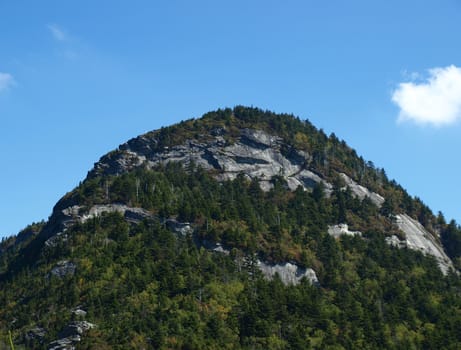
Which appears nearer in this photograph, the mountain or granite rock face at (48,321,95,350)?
granite rock face at (48,321,95,350)

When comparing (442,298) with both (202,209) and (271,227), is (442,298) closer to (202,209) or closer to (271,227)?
(271,227)

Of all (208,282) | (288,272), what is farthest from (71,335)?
(288,272)

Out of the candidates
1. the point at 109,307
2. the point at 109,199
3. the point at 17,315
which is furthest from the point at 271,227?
A: the point at 17,315

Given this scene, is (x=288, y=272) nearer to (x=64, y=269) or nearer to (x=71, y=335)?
(x=64, y=269)

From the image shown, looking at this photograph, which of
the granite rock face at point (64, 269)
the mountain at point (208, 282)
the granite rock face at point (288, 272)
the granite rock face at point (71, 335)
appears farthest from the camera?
the granite rock face at point (288, 272)

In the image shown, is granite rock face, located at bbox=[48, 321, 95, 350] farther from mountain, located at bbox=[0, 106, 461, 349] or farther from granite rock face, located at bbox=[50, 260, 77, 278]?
granite rock face, located at bbox=[50, 260, 77, 278]

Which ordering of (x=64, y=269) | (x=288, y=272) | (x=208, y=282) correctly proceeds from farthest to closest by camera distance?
(x=288, y=272)
(x=64, y=269)
(x=208, y=282)

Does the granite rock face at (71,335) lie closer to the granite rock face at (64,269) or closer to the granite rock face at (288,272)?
the granite rock face at (64,269)

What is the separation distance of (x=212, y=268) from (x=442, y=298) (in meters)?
61.2

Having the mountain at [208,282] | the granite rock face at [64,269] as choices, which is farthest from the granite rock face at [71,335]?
the granite rock face at [64,269]

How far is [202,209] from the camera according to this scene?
181375mm

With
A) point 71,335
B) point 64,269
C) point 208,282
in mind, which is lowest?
point 71,335

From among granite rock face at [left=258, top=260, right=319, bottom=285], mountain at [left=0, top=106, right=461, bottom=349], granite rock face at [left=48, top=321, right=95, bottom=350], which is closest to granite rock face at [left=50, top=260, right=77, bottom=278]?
mountain at [left=0, top=106, right=461, bottom=349]

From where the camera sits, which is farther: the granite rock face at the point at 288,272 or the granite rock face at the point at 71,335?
the granite rock face at the point at 288,272
